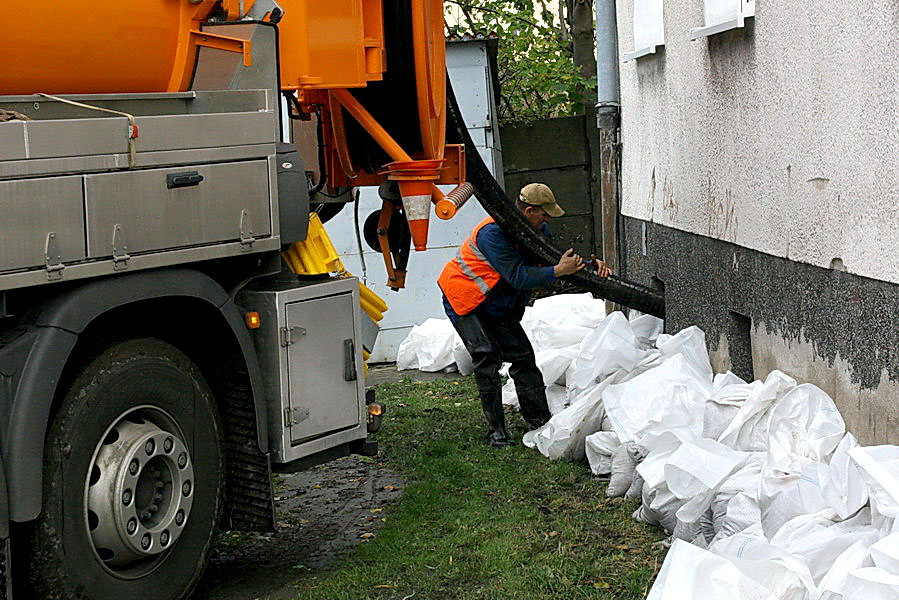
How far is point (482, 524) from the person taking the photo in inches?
218

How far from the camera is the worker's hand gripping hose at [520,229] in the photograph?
6395mm

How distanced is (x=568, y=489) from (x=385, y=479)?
1069 mm

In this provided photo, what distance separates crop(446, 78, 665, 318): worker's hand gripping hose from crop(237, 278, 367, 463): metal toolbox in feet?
5.30

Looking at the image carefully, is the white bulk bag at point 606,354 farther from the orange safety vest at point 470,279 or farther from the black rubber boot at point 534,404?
the orange safety vest at point 470,279

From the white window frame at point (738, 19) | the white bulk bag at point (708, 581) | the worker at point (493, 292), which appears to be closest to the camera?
the white bulk bag at point (708, 581)

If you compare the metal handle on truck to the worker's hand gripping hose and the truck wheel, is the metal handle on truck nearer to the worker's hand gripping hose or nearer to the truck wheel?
the truck wheel

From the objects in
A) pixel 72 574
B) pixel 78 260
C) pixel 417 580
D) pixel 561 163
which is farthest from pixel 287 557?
pixel 561 163

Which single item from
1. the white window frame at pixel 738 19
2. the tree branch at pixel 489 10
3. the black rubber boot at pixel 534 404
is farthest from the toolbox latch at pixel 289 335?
the tree branch at pixel 489 10

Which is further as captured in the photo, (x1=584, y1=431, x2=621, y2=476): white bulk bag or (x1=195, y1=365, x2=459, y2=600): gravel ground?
(x1=584, y1=431, x2=621, y2=476): white bulk bag

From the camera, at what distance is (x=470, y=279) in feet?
24.1

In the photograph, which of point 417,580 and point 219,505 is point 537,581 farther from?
point 219,505

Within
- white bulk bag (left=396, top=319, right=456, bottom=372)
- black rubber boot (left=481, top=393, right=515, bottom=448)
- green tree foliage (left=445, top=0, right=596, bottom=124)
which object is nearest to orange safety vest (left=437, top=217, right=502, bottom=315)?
black rubber boot (left=481, top=393, right=515, bottom=448)

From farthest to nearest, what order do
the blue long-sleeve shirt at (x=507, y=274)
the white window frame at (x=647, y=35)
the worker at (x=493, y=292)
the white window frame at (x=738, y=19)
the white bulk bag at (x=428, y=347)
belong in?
the white bulk bag at (x=428, y=347)
the white window frame at (x=647, y=35)
the worker at (x=493, y=292)
the blue long-sleeve shirt at (x=507, y=274)
the white window frame at (x=738, y=19)

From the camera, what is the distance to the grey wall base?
4461 mm
